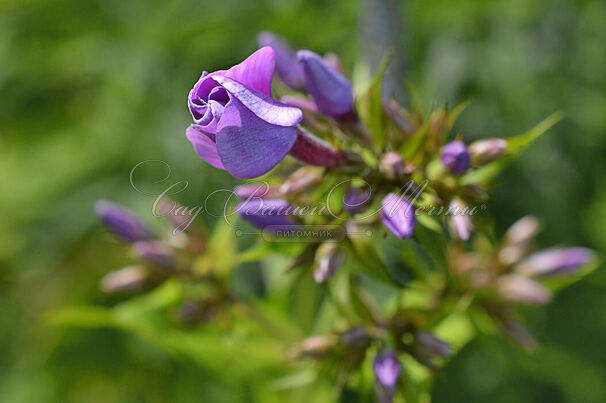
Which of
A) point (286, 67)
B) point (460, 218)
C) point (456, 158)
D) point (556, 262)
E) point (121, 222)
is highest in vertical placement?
A: point (286, 67)

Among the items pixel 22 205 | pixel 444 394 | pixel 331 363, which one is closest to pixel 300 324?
pixel 331 363

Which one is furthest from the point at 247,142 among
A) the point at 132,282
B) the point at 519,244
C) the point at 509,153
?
the point at 519,244

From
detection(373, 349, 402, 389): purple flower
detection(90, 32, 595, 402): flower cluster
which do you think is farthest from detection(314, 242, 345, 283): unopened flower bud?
detection(373, 349, 402, 389): purple flower

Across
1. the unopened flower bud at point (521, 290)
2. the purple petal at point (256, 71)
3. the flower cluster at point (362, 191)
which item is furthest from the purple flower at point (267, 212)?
the unopened flower bud at point (521, 290)

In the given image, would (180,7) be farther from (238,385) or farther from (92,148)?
(238,385)

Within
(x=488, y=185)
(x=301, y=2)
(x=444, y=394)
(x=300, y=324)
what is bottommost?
(x=444, y=394)

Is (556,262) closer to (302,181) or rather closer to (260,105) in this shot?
(302,181)

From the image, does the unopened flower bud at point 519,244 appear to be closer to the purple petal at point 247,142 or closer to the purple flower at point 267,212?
the purple flower at point 267,212
